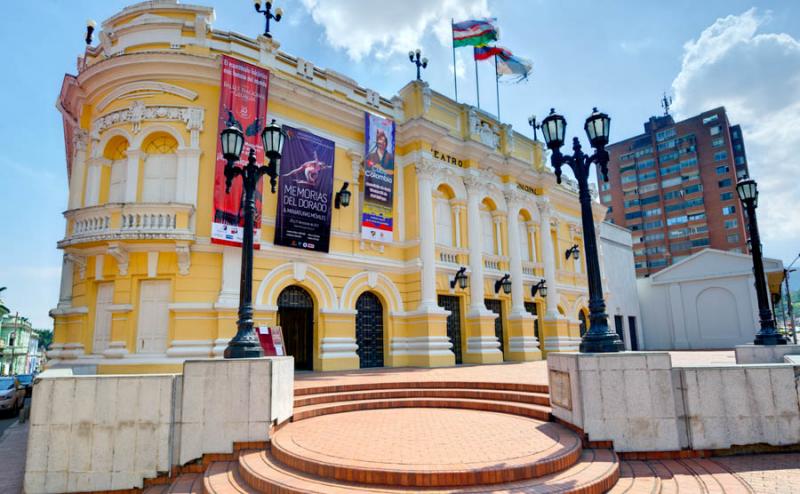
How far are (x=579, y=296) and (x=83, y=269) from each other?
23143 millimetres

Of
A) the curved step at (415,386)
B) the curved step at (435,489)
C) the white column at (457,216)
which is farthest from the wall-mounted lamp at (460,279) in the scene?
the curved step at (435,489)

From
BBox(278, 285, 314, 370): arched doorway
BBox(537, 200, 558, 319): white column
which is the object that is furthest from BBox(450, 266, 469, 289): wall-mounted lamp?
BBox(537, 200, 558, 319): white column

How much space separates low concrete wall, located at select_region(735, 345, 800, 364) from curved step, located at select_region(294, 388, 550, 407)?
515 cm

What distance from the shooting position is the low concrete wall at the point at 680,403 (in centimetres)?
633

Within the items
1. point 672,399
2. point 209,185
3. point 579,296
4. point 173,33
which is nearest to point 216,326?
point 209,185

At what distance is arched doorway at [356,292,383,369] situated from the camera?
16078 millimetres

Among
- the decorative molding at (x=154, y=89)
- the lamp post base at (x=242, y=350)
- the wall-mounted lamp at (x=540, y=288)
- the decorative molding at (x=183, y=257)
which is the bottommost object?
the lamp post base at (x=242, y=350)

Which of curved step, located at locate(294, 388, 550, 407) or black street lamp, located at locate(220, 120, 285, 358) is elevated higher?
black street lamp, located at locate(220, 120, 285, 358)

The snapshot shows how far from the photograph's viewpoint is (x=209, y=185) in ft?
44.2

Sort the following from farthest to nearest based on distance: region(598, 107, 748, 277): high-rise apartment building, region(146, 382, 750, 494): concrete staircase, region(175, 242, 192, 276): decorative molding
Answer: region(598, 107, 748, 277): high-rise apartment building, region(175, 242, 192, 276): decorative molding, region(146, 382, 750, 494): concrete staircase

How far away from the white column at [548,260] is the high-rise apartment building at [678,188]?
153ft

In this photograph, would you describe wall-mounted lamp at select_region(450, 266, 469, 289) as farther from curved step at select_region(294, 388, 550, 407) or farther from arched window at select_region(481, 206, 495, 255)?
curved step at select_region(294, 388, 550, 407)

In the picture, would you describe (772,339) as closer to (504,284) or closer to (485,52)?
(504,284)

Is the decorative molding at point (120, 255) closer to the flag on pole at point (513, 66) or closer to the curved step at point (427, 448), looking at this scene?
the curved step at point (427, 448)
